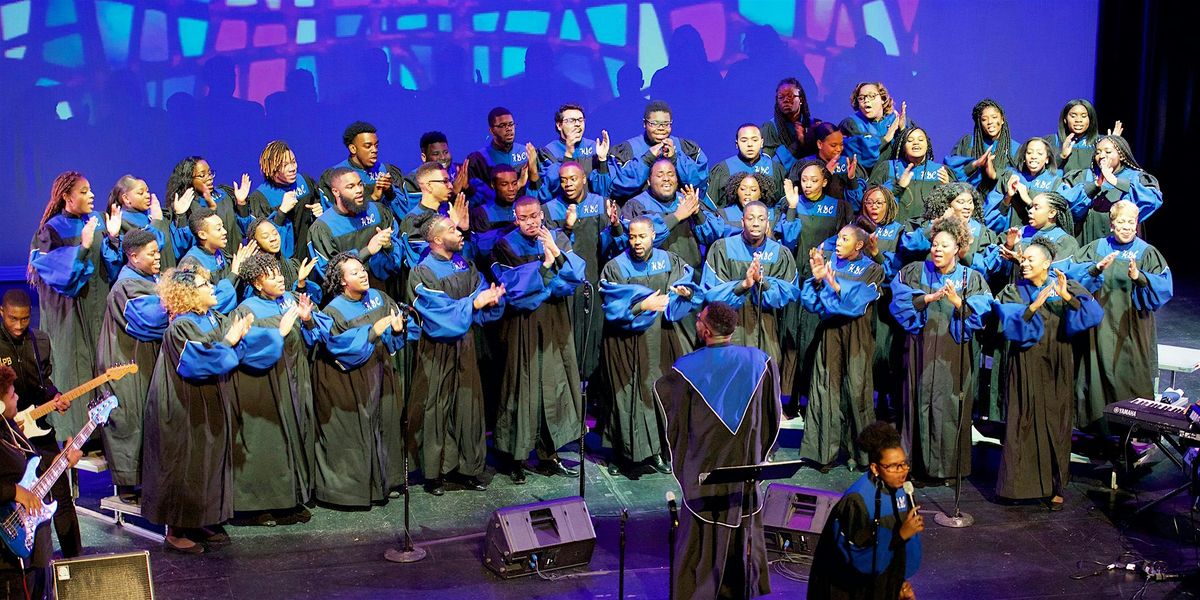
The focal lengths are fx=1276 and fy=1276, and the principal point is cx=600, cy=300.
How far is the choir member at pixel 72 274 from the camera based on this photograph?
299 inches

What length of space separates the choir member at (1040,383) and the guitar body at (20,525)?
200 inches

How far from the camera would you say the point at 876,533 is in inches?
191

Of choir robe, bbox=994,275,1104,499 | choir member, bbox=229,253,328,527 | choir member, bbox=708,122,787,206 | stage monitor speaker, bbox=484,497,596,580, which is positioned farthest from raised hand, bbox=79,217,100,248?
choir robe, bbox=994,275,1104,499

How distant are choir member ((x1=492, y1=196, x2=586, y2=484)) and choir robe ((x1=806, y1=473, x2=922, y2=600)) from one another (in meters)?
3.04

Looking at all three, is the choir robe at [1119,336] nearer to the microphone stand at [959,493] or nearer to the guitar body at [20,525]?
the microphone stand at [959,493]

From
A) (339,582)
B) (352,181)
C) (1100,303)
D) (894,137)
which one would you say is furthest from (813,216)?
(339,582)

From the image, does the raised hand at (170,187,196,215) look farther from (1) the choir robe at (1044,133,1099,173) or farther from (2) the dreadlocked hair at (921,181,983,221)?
(1) the choir robe at (1044,133,1099,173)

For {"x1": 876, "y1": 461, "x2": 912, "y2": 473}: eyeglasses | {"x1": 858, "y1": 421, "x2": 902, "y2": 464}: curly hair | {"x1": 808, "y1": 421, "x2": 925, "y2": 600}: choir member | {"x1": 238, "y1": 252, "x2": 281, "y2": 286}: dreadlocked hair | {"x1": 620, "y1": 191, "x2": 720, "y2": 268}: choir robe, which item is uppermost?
{"x1": 620, "y1": 191, "x2": 720, "y2": 268}: choir robe

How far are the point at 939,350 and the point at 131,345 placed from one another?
461cm

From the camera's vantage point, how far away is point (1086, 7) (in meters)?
11.8

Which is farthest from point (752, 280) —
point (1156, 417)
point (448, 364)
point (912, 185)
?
point (1156, 417)

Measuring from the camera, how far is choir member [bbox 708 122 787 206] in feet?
29.0

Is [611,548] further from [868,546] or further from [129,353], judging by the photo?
[129,353]

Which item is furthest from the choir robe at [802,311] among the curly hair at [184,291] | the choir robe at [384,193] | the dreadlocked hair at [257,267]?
the curly hair at [184,291]
